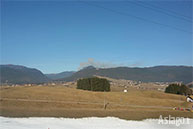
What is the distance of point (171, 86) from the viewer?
4129 inches

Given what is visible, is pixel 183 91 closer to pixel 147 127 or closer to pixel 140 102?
pixel 140 102

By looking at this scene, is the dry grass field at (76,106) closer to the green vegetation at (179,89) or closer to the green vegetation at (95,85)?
the green vegetation at (95,85)

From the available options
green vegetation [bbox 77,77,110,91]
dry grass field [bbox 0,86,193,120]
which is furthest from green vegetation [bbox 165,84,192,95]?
green vegetation [bbox 77,77,110,91]

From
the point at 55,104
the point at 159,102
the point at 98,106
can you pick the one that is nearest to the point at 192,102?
the point at 159,102

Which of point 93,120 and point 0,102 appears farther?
point 0,102

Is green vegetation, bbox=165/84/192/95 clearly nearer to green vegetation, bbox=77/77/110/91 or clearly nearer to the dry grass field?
the dry grass field

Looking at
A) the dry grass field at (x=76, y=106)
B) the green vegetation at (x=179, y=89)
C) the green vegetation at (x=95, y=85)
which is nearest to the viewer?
the dry grass field at (x=76, y=106)

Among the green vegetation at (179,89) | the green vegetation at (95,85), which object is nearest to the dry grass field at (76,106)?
the green vegetation at (95,85)

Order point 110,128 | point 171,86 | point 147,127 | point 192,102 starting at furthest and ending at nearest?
point 171,86 < point 192,102 < point 147,127 < point 110,128

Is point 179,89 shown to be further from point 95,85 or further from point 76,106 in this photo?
point 76,106

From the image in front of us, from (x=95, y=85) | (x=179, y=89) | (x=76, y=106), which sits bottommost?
(x=76, y=106)

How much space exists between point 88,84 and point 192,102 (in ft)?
161

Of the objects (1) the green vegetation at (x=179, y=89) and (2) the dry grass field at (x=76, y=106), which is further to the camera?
(1) the green vegetation at (x=179, y=89)

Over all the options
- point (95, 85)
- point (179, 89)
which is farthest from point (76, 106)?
point (179, 89)
